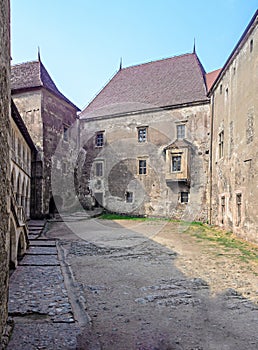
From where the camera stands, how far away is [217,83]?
18344 millimetres

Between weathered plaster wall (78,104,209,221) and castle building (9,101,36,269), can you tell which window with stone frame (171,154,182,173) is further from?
castle building (9,101,36,269)

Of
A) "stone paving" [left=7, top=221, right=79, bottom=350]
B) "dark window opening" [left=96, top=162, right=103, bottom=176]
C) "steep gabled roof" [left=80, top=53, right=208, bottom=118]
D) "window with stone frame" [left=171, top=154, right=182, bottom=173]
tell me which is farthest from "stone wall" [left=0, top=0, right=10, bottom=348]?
"dark window opening" [left=96, top=162, right=103, bottom=176]

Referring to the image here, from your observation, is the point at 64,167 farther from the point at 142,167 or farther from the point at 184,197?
the point at 184,197

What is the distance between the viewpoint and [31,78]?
20.9 metres

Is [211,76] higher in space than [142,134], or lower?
higher

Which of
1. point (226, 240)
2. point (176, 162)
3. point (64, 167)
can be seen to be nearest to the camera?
point (226, 240)

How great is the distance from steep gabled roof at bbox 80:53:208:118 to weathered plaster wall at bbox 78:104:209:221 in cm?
94

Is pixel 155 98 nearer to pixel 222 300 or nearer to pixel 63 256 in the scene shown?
pixel 63 256

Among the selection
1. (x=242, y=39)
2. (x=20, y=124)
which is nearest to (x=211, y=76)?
(x=242, y=39)

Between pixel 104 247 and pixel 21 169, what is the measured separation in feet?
24.4

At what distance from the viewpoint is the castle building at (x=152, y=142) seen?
837 inches

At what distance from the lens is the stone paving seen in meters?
3.88

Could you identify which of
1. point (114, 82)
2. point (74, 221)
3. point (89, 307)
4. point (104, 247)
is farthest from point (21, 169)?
point (114, 82)

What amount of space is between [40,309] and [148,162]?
62.1ft
